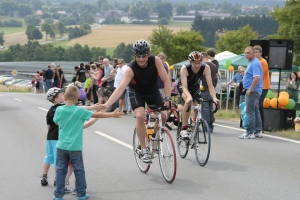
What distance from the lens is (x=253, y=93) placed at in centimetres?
1317

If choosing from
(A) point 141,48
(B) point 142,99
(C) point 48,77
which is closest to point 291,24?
(C) point 48,77

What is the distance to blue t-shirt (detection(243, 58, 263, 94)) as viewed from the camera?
12.9 meters

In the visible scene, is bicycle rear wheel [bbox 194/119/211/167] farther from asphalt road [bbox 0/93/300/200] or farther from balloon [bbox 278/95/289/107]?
balloon [bbox 278/95/289/107]

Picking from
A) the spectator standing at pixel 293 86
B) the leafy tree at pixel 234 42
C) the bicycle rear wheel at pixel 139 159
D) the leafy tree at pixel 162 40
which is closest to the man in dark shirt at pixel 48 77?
the spectator standing at pixel 293 86

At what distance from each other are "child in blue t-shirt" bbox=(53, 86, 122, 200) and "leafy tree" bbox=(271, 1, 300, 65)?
215 ft

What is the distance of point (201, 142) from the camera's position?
32.1ft

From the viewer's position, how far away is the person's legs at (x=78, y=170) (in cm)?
726

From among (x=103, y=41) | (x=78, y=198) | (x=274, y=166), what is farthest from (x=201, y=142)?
(x=103, y=41)

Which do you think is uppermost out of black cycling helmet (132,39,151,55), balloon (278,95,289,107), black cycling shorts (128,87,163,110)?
black cycling helmet (132,39,151,55)

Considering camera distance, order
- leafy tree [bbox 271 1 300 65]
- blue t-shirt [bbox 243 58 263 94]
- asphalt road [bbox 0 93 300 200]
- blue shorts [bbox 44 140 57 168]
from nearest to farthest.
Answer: asphalt road [bbox 0 93 300 200]
blue shorts [bbox 44 140 57 168]
blue t-shirt [bbox 243 58 263 94]
leafy tree [bbox 271 1 300 65]

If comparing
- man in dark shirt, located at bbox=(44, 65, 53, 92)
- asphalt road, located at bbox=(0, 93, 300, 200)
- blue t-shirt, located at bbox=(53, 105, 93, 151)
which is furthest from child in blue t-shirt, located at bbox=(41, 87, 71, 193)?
man in dark shirt, located at bbox=(44, 65, 53, 92)

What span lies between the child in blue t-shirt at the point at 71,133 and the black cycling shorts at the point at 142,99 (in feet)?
5.26

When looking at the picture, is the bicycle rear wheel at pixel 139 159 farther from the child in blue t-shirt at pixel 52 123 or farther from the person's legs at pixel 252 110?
the person's legs at pixel 252 110

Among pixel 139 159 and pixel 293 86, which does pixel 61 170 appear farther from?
pixel 293 86
